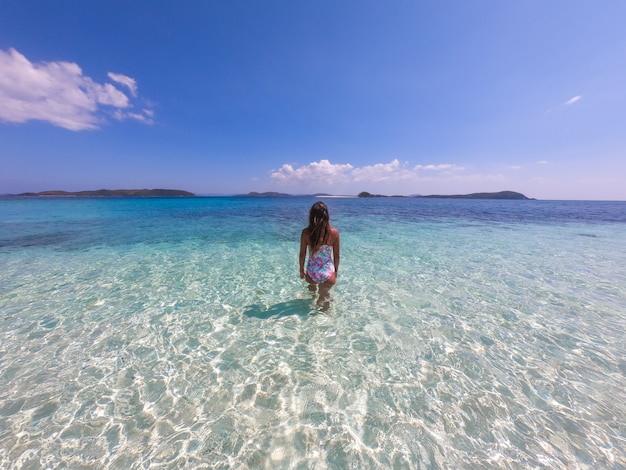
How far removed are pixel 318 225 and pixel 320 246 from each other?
19.8 inches

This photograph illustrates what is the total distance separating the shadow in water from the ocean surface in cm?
5

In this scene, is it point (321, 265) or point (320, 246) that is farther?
point (321, 265)

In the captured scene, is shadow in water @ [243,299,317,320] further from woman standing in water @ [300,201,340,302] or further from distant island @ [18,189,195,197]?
distant island @ [18,189,195,197]

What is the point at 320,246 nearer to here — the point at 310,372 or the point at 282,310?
the point at 282,310

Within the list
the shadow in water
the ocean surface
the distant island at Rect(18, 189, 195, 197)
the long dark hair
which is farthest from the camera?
the distant island at Rect(18, 189, 195, 197)

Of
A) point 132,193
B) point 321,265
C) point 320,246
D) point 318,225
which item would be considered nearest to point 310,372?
point 321,265

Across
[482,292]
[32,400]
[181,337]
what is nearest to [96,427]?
[32,400]

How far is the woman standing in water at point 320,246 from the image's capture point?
4.41 m

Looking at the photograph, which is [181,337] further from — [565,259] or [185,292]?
[565,259]

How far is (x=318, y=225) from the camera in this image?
4.44 metres

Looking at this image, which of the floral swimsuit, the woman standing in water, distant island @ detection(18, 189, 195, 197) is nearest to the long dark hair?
the woman standing in water

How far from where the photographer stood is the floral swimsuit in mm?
4801

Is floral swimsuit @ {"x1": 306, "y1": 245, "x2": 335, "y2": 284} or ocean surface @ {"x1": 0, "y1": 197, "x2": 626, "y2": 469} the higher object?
floral swimsuit @ {"x1": 306, "y1": 245, "x2": 335, "y2": 284}

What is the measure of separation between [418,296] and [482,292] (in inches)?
72.7
